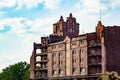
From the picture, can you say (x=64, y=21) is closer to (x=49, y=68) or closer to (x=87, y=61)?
(x=49, y=68)

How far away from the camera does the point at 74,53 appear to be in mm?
102250

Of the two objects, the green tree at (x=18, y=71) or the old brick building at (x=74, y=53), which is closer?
the old brick building at (x=74, y=53)

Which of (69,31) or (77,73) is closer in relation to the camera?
(77,73)

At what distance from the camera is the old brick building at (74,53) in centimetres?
9375

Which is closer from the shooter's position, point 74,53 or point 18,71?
point 74,53

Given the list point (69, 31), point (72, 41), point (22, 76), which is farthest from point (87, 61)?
point (22, 76)

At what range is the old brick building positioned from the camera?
93.8 meters

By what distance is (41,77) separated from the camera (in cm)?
11231

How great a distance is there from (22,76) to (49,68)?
150 ft

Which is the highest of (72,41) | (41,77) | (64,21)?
(64,21)

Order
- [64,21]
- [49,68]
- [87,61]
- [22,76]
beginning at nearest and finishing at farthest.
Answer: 1. [87,61]
2. [49,68]
3. [64,21]
4. [22,76]

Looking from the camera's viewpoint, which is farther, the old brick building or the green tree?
the green tree

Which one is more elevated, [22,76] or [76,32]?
[76,32]

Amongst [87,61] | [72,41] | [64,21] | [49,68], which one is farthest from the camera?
[64,21]
